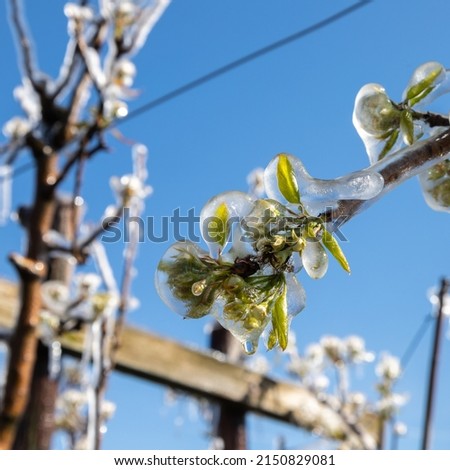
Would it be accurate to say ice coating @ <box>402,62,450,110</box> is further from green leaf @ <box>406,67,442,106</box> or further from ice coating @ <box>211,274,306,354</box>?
ice coating @ <box>211,274,306,354</box>

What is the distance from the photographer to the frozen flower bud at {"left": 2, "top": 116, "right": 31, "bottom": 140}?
185 cm

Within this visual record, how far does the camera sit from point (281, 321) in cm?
29

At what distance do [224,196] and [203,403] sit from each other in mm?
1775

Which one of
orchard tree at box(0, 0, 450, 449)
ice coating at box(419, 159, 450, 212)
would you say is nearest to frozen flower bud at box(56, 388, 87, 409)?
orchard tree at box(0, 0, 450, 449)

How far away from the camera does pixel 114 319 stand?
1.56 metres

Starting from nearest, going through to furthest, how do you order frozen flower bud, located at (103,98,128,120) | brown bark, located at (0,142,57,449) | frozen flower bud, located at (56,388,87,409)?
brown bark, located at (0,142,57,449) < frozen flower bud, located at (103,98,128,120) < frozen flower bud, located at (56,388,87,409)

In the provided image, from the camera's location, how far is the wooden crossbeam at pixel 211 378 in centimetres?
173

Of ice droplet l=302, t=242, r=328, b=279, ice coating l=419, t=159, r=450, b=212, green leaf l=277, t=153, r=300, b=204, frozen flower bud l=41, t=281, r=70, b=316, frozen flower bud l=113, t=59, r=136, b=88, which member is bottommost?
ice droplet l=302, t=242, r=328, b=279

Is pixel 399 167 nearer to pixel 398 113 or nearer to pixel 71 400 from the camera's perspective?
pixel 398 113

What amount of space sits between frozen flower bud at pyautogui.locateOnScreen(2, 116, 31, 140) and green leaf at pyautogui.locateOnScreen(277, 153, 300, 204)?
1.66 metres

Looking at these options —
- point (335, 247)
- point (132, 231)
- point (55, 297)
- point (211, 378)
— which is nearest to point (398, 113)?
point (335, 247)

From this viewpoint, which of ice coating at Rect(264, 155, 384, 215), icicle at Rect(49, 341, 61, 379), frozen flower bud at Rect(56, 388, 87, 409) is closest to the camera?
ice coating at Rect(264, 155, 384, 215)
